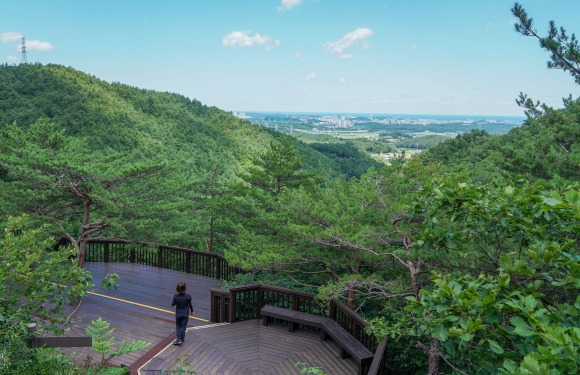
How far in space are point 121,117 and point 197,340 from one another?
39727 millimetres

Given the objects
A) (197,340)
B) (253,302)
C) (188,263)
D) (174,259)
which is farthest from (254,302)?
(174,259)

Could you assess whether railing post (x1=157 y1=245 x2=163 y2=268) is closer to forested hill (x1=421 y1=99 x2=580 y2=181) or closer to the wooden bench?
the wooden bench

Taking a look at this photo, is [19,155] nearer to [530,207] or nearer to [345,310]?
[345,310]

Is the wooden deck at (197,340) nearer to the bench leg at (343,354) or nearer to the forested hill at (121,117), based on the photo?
the bench leg at (343,354)

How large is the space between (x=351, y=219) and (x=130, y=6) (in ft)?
113

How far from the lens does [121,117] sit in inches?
1636

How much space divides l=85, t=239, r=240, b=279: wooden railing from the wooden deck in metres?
0.84

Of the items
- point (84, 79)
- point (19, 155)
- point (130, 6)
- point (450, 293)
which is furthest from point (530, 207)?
point (84, 79)

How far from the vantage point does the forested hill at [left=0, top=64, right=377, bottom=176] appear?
33625 mm

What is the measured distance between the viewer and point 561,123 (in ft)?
27.9

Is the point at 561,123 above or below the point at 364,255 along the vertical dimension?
above

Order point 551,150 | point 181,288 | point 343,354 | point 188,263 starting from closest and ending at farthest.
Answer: point 343,354 → point 181,288 → point 551,150 → point 188,263

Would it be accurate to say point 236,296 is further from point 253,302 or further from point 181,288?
point 181,288

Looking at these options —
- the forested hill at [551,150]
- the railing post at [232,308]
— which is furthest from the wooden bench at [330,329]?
the forested hill at [551,150]
